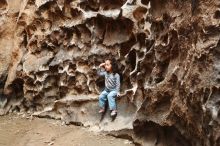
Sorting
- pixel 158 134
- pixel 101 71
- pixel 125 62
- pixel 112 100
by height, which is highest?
pixel 125 62

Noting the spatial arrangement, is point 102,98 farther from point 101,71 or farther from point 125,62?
point 125,62

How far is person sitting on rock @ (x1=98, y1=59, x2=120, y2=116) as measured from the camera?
632 cm

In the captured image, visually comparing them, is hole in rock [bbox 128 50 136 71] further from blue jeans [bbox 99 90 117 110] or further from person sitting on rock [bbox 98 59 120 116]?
blue jeans [bbox 99 90 117 110]

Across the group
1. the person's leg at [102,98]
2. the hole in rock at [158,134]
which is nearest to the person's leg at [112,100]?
the person's leg at [102,98]

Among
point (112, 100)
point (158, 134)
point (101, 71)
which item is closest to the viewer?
point (158, 134)

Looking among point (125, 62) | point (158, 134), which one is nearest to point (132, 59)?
point (125, 62)

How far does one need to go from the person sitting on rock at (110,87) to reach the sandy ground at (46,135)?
396 millimetres

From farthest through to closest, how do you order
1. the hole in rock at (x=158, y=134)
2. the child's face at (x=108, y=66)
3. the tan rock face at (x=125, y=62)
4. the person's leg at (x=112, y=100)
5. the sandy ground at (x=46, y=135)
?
1. the child's face at (x=108, y=66)
2. the person's leg at (x=112, y=100)
3. the sandy ground at (x=46, y=135)
4. the hole in rock at (x=158, y=134)
5. the tan rock face at (x=125, y=62)

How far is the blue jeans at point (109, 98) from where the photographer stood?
20.7 feet

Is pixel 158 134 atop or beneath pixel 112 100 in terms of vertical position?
beneath

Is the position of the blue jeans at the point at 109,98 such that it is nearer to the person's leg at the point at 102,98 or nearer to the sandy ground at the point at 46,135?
the person's leg at the point at 102,98

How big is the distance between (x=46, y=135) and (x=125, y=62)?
1437mm

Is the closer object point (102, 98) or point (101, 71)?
point (102, 98)

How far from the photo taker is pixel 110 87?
251 inches
